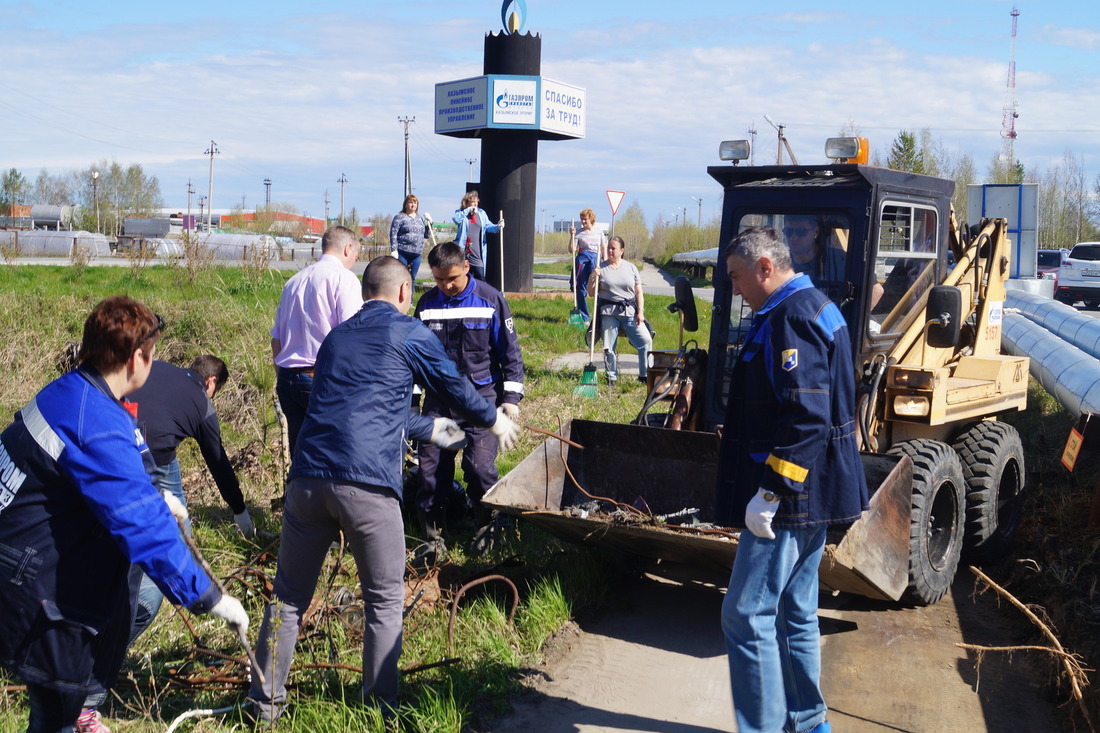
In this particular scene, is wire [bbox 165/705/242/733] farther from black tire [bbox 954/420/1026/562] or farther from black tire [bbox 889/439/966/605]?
black tire [bbox 954/420/1026/562]

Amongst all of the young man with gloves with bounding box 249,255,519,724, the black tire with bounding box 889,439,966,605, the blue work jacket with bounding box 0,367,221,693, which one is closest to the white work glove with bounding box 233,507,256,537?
the young man with gloves with bounding box 249,255,519,724

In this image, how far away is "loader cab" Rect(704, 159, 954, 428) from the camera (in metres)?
5.48

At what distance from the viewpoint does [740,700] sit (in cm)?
361

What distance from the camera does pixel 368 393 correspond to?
3.73m

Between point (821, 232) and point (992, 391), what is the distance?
1688 millimetres

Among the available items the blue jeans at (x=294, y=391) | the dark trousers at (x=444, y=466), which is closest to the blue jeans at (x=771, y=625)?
the dark trousers at (x=444, y=466)

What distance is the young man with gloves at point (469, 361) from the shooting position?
19.5ft

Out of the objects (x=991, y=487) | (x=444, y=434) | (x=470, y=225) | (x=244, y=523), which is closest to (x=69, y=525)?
(x=444, y=434)

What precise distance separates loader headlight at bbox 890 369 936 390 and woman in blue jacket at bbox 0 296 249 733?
13.1 ft

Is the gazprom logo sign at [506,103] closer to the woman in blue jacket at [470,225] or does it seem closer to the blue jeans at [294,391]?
the woman in blue jacket at [470,225]

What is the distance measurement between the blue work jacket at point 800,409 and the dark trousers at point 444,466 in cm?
257

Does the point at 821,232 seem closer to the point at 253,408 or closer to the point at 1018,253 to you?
the point at 253,408

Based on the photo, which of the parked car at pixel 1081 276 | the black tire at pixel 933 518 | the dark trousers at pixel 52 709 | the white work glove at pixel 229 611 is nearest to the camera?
the dark trousers at pixel 52 709

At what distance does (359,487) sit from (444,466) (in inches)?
96.7
